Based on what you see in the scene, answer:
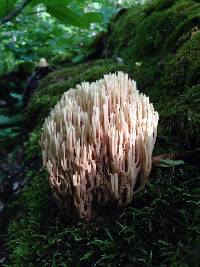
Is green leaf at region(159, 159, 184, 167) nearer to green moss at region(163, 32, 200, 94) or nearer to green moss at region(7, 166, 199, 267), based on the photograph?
green moss at region(7, 166, 199, 267)

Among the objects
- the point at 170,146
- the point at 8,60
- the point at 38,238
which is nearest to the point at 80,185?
the point at 38,238

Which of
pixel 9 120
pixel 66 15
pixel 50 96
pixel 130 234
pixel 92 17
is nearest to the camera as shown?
pixel 130 234

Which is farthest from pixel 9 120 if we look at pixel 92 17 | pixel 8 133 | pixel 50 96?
pixel 92 17

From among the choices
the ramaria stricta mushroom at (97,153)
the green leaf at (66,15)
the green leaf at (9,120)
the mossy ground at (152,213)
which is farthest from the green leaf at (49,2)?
the green leaf at (9,120)

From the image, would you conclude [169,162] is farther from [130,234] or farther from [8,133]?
[8,133]

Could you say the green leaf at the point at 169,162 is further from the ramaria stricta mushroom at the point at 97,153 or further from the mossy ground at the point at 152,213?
the ramaria stricta mushroom at the point at 97,153

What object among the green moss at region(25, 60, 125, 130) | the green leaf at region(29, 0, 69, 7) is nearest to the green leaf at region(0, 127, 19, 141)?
the green moss at region(25, 60, 125, 130)

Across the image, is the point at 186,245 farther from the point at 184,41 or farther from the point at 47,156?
the point at 184,41
